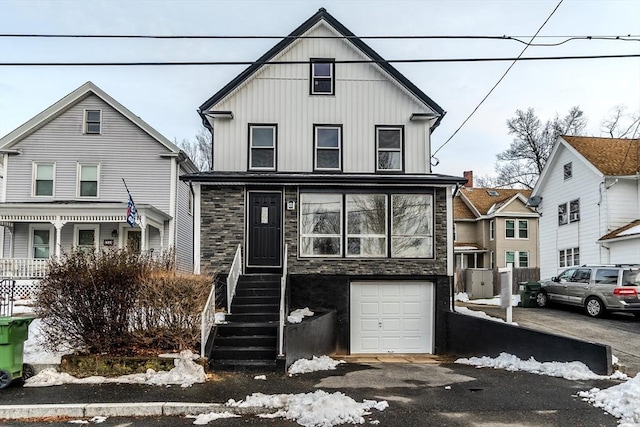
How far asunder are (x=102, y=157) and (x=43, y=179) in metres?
2.41

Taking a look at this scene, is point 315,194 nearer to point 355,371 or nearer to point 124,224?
point 355,371

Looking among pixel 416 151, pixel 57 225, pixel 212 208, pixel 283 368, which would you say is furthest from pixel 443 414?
pixel 57 225

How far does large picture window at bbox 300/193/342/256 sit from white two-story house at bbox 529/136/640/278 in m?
12.2

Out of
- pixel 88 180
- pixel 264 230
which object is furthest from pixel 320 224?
pixel 88 180

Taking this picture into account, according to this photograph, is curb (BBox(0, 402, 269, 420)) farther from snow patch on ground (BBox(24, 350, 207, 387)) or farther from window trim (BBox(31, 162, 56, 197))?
window trim (BBox(31, 162, 56, 197))

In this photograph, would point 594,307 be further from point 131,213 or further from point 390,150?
point 131,213

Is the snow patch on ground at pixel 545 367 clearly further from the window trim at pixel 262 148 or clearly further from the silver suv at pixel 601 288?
the window trim at pixel 262 148

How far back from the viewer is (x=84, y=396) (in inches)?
293

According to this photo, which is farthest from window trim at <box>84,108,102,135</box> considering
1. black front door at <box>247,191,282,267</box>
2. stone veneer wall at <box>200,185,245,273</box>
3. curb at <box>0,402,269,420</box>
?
curb at <box>0,402,269,420</box>

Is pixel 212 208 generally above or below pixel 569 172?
below

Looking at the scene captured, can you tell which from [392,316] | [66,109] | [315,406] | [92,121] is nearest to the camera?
[315,406]

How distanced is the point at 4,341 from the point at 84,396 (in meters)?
1.67

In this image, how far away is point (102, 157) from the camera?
2038cm

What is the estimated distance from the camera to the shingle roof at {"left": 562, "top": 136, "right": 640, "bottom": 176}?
2148 cm
